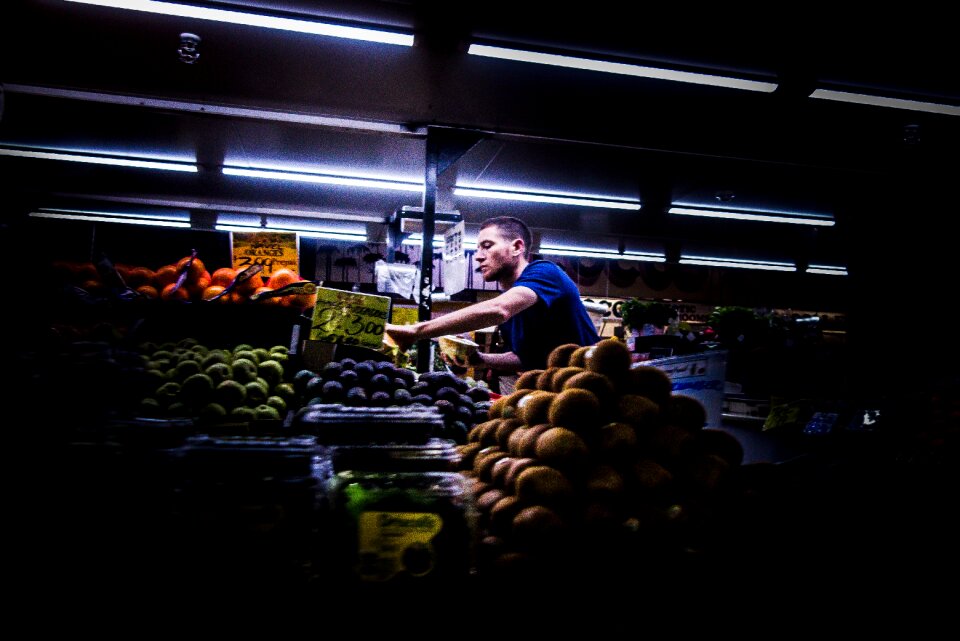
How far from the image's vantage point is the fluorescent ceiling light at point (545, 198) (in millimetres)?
6869

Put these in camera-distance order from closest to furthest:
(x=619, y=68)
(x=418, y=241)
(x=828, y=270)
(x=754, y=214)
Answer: (x=619, y=68) < (x=754, y=214) < (x=418, y=241) < (x=828, y=270)

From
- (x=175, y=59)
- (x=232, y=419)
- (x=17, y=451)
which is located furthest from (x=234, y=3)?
(x=17, y=451)

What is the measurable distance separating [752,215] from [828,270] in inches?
179

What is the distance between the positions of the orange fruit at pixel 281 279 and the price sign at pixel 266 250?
13 cm

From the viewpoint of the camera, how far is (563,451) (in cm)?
122

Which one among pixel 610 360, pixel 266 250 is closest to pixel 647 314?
pixel 266 250

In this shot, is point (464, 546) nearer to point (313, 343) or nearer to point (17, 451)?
point (17, 451)

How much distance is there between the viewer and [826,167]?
224 inches

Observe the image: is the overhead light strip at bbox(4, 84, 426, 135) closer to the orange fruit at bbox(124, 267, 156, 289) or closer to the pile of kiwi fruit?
the orange fruit at bbox(124, 267, 156, 289)

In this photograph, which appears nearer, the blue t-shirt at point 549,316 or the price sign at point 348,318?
the price sign at point 348,318

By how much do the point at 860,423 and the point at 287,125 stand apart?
16.2 ft

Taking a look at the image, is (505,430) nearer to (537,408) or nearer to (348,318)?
(537,408)

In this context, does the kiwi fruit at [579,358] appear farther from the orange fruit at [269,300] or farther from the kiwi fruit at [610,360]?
the orange fruit at [269,300]

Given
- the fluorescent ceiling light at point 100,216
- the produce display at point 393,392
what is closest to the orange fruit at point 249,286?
the produce display at point 393,392
